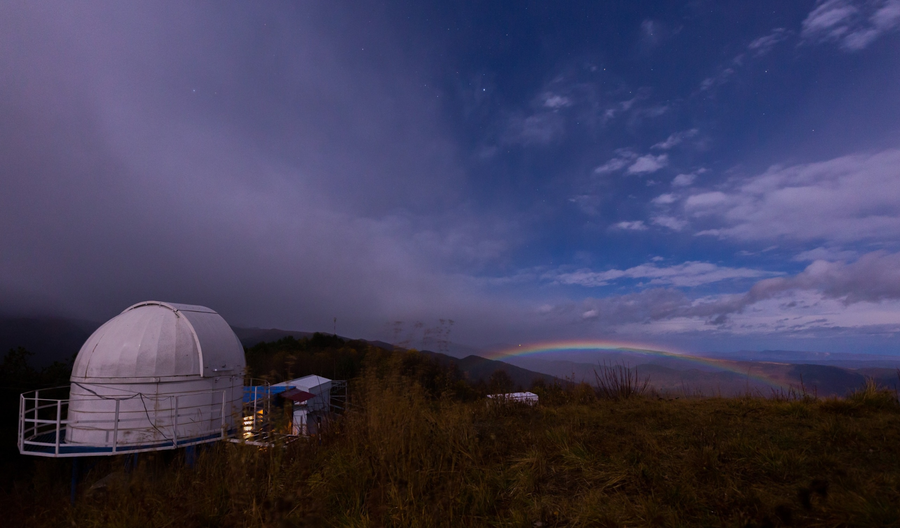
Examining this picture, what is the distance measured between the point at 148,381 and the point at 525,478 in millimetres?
13703

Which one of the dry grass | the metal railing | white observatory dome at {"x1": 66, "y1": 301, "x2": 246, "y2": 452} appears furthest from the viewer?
white observatory dome at {"x1": 66, "y1": 301, "x2": 246, "y2": 452}

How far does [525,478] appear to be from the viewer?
3.34 m

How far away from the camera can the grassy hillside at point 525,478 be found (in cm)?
259

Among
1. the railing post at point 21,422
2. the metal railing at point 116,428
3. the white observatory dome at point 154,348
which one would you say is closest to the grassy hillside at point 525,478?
the metal railing at point 116,428

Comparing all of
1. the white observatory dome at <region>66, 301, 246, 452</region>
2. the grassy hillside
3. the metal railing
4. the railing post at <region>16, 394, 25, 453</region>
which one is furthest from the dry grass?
the railing post at <region>16, 394, 25, 453</region>

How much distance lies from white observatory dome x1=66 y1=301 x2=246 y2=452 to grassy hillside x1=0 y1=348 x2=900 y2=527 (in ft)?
26.3

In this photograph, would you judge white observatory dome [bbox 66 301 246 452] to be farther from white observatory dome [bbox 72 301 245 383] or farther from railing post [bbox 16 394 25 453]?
railing post [bbox 16 394 25 453]

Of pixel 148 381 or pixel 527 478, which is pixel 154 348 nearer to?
pixel 148 381

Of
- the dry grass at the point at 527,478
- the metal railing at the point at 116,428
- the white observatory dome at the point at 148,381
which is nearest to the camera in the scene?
the dry grass at the point at 527,478

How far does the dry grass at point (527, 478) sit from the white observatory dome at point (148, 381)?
26.5 ft

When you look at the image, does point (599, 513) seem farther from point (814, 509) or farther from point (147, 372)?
point (147, 372)

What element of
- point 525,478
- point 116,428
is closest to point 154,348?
point 116,428

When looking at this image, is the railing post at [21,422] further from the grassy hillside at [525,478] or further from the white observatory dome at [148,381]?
the grassy hillside at [525,478]

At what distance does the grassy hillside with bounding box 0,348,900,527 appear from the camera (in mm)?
2590
